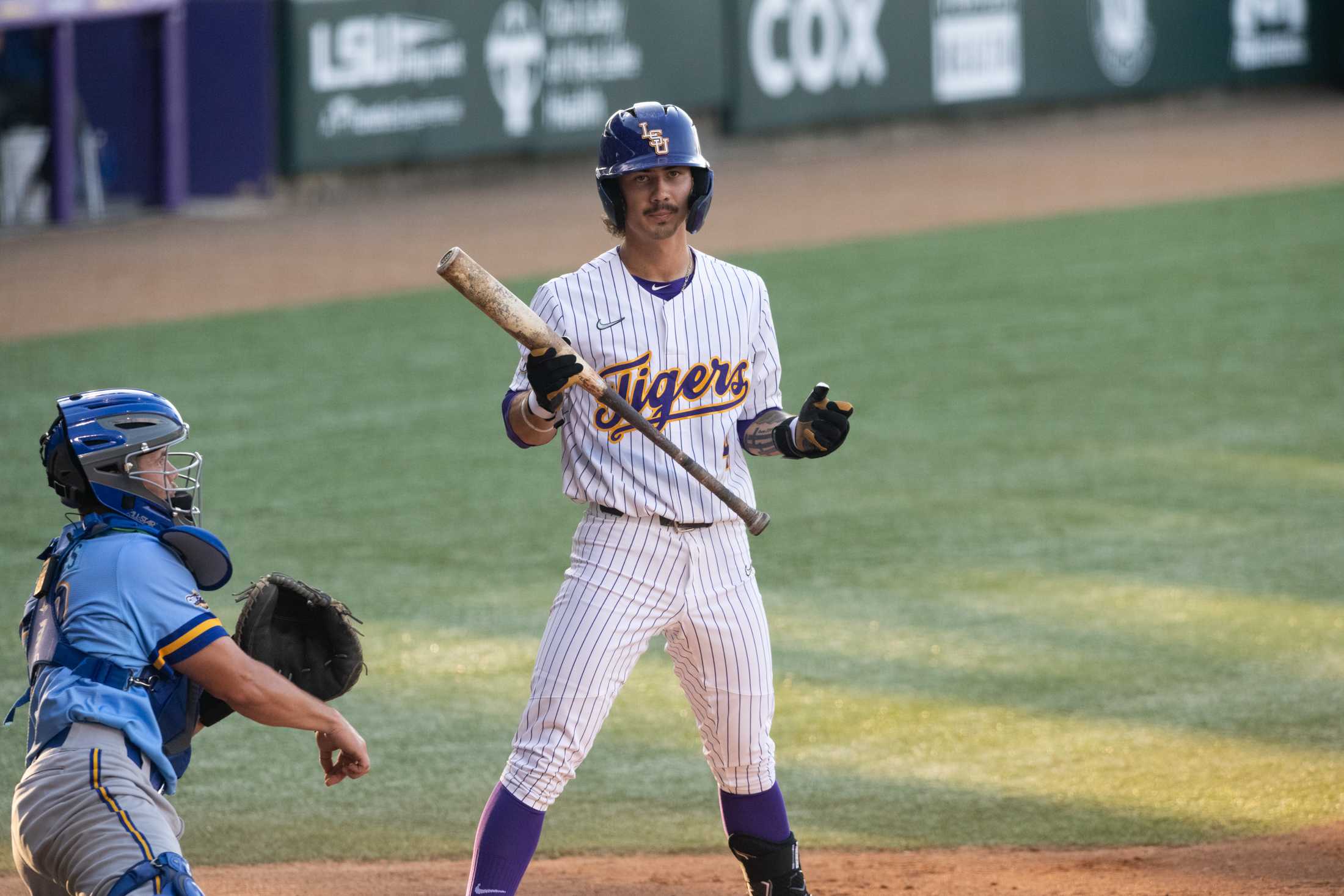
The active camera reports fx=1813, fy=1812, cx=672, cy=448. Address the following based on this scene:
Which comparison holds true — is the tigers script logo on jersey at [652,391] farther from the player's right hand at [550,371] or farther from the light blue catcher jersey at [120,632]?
the light blue catcher jersey at [120,632]

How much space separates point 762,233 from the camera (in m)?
16.5

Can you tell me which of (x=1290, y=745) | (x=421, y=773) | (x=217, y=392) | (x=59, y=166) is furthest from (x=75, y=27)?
(x=1290, y=745)

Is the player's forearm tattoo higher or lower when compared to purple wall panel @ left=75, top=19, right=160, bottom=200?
lower

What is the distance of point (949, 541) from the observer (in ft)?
25.3

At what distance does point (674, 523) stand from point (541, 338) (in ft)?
1.64

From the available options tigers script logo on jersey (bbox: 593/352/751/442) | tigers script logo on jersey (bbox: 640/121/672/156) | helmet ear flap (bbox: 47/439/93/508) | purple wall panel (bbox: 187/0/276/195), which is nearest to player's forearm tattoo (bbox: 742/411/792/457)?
tigers script logo on jersey (bbox: 593/352/751/442)

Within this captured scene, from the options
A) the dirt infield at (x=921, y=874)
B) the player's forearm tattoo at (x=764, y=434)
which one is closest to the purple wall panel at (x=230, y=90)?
the dirt infield at (x=921, y=874)

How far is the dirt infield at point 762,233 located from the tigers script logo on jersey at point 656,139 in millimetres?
1859

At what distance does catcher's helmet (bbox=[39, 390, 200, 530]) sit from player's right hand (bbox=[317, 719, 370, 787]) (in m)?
0.51

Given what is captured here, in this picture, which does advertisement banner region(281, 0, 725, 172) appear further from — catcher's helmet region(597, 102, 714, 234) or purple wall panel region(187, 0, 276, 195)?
catcher's helmet region(597, 102, 714, 234)

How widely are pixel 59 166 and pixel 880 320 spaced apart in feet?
26.3

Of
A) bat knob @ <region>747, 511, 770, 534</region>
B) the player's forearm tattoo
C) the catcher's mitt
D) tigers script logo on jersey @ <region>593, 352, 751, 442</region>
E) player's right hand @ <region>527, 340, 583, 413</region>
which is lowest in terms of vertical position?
the catcher's mitt

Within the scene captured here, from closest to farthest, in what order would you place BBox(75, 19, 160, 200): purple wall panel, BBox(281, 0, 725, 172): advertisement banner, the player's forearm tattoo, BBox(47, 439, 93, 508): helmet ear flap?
BBox(47, 439, 93, 508): helmet ear flap, the player's forearm tattoo, BBox(75, 19, 160, 200): purple wall panel, BBox(281, 0, 725, 172): advertisement banner

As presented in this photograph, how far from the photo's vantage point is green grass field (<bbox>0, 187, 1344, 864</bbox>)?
5266mm
